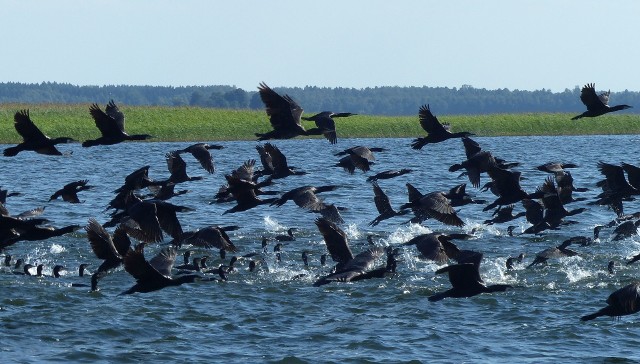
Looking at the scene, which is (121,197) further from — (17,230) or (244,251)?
(244,251)

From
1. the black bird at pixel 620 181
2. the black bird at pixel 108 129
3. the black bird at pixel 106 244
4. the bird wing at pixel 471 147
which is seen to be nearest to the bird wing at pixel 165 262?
the black bird at pixel 106 244

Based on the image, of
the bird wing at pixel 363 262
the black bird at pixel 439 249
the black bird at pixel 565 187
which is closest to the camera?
the black bird at pixel 439 249

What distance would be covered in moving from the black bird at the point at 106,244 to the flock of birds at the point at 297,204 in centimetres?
1

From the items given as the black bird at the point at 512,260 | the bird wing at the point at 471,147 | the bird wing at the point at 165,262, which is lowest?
the black bird at the point at 512,260

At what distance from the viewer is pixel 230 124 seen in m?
65.1

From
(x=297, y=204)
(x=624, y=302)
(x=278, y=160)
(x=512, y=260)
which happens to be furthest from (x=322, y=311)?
(x=624, y=302)

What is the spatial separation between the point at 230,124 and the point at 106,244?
1890 inches

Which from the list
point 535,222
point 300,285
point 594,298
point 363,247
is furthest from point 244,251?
point 594,298

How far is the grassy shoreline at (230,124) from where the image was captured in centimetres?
6159

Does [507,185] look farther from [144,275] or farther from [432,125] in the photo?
[144,275]

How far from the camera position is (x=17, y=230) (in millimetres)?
17594

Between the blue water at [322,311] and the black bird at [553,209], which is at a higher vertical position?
the black bird at [553,209]

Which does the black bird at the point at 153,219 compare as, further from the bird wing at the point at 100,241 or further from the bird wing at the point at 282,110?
the bird wing at the point at 282,110

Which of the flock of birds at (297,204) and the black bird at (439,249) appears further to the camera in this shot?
the black bird at (439,249)
